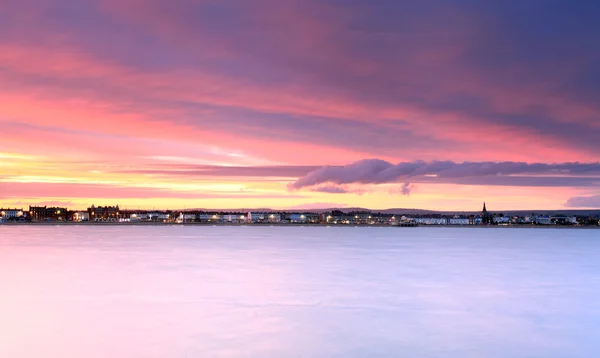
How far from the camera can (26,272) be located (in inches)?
1350

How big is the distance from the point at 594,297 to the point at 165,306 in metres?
17.2

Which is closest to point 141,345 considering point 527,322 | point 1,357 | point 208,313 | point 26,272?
point 1,357

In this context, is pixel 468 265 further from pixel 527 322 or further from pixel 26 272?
pixel 26 272

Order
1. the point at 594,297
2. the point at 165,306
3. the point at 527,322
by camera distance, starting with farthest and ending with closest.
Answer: the point at 594,297, the point at 165,306, the point at 527,322

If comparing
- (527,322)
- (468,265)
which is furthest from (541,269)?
(527,322)

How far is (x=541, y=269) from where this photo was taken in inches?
1496

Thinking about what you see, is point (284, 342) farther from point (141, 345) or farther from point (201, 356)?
point (141, 345)

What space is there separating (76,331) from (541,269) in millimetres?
29866

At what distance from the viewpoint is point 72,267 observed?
37344 mm

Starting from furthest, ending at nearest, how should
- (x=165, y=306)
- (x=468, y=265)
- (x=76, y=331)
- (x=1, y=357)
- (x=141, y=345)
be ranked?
(x=468, y=265) → (x=165, y=306) → (x=76, y=331) → (x=141, y=345) → (x=1, y=357)

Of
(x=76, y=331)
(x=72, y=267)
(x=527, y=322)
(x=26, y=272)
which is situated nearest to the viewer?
(x=76, y=331)

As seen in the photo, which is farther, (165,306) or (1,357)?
(165,306)

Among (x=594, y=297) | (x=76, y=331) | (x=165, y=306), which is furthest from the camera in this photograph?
(x=594, y=297)

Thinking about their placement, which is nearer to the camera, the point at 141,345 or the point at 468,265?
the point at 141,345
